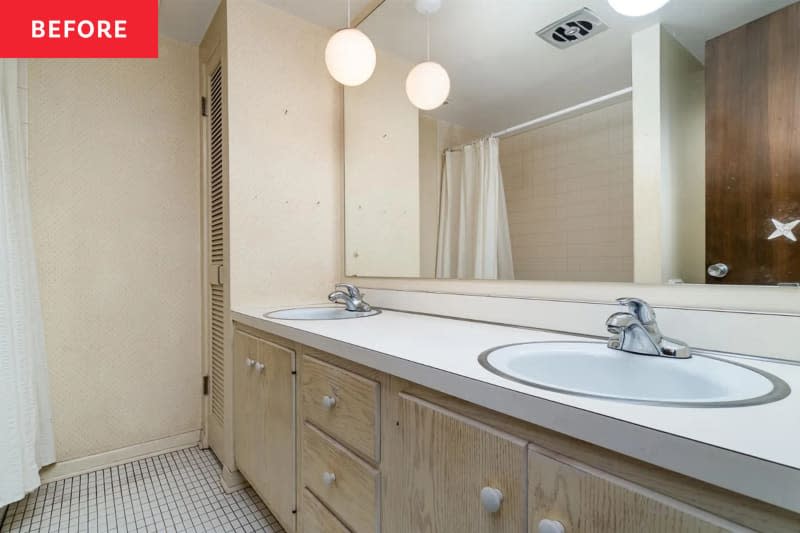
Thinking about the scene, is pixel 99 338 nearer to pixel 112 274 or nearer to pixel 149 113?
pixel 112 274

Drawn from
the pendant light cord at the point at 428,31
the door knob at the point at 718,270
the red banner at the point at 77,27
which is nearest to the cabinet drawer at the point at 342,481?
the door knob at the point at 718,270

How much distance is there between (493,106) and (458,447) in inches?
42.8

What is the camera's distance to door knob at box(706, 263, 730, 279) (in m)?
0.79

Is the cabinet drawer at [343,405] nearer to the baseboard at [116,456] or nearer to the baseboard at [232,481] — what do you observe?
the baseboard at [232,481]

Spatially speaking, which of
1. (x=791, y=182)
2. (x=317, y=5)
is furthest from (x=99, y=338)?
(x=791, y=182)

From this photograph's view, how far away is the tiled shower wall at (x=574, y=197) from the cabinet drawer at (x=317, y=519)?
0.84 meters

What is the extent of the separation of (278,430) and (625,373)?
1.00 meters

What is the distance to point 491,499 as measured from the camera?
55 cm

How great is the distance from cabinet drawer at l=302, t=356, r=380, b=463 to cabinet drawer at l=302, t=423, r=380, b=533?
0.03 metres

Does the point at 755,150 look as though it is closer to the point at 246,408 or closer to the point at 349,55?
the point at 349,55

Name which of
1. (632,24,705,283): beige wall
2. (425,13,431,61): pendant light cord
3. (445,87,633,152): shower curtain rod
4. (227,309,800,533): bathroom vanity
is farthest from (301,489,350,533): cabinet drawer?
(425,13,431,61): pendant light cord

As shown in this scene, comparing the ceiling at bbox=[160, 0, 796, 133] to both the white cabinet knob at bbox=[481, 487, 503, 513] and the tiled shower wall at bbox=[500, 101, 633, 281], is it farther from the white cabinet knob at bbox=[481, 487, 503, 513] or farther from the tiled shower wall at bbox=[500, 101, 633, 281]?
the white cabinet knob at bbox=[481, 487, 503, 513]

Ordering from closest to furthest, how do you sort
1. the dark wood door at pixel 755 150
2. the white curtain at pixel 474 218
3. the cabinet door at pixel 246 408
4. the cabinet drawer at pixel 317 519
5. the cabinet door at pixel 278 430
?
the dark wood door at pixel 755 150
the cabinet drawer at pixel 317 519
the cabinet door at pixel 278 430
the white curtain at pixel 474 218
the cabinet door at pixel 246 408

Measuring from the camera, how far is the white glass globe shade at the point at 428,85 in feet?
4.65
